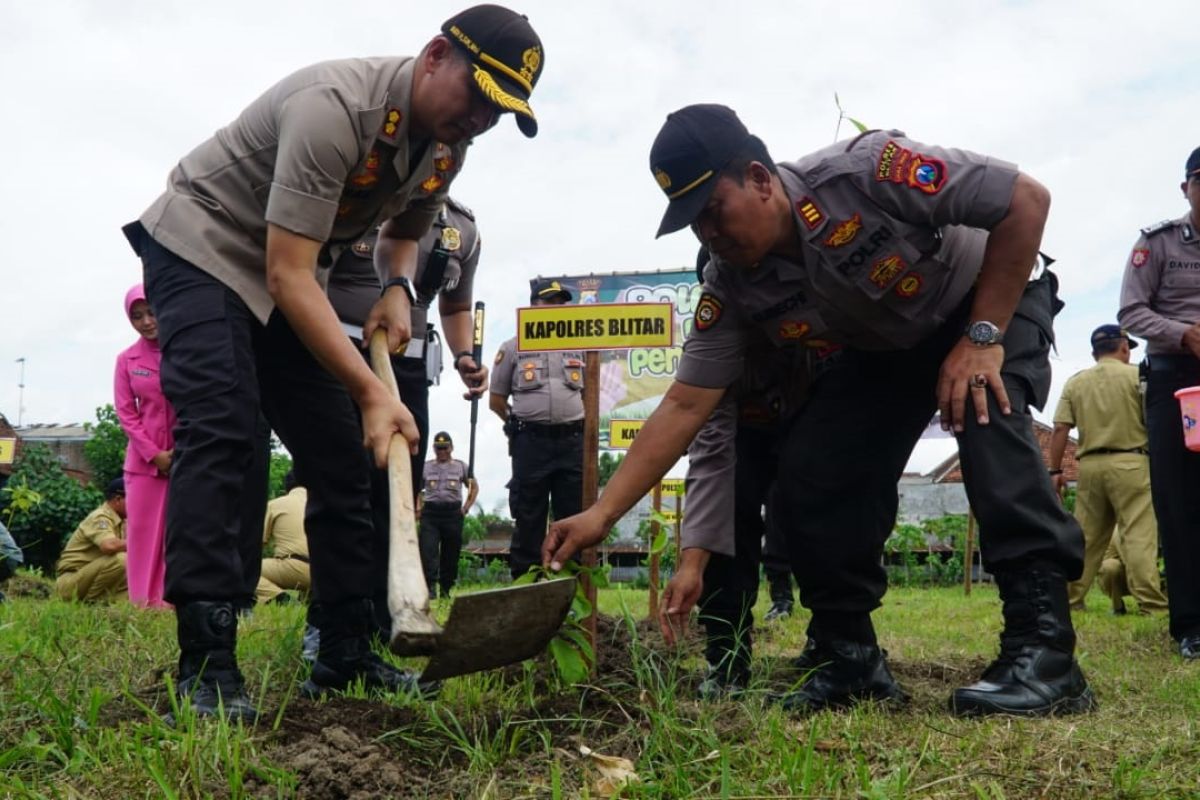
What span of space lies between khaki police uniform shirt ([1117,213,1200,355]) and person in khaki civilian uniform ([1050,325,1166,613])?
2.13m

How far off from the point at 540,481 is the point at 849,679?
15.4ft

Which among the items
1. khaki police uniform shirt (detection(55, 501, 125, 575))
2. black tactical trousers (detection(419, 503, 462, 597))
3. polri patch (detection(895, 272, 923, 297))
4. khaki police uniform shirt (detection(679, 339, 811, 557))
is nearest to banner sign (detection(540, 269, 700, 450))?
black tactical trousers (detection(419, 503, 462, 597))

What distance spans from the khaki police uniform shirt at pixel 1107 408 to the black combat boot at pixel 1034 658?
15.9 feet

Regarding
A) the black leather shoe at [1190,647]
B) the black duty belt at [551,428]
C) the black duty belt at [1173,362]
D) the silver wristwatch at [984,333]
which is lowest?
the black leather shoe at [1190,647]

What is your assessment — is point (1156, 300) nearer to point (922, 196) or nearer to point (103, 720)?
point (922, 196)

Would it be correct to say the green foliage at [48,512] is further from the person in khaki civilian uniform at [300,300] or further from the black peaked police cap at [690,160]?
the black peaked police cap at [690,160]

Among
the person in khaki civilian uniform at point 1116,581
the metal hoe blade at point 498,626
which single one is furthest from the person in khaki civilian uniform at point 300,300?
the person in khaki civilian uniform at point 1116,581

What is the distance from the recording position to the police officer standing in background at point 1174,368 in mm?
4676

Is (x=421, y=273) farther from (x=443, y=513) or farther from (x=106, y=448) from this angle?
(x=106, y=448)

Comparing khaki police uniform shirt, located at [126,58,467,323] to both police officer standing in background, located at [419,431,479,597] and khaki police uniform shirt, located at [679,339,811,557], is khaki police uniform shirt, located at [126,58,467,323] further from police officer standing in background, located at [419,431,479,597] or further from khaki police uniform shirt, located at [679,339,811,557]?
police officer standing in background, located at [419,431,479,597]

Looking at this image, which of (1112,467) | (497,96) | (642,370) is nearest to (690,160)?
(497,96)

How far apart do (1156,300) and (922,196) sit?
2.76 metres

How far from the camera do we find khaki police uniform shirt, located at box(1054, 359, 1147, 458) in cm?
722

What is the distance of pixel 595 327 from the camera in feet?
12.8
